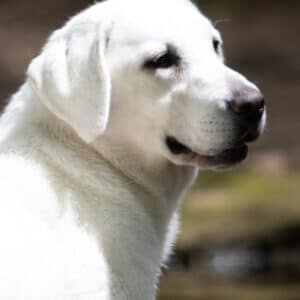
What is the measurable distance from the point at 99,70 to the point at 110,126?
0.77ft

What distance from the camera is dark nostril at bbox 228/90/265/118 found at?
4348 millimetres

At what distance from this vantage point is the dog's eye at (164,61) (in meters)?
4.45

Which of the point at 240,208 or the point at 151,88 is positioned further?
the point at 240,208

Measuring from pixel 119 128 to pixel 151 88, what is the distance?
0.19m

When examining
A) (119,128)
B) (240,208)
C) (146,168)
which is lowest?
(240,208)

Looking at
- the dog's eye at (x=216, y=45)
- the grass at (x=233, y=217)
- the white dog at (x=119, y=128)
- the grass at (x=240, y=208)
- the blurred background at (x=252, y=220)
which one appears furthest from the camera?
the grass at (x=240, y=208)

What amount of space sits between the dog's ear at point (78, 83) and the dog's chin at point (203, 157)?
0.29 metres

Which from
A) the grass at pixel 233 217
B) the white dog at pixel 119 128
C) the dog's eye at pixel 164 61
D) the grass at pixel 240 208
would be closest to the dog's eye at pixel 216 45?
the white dog at pixel 119 128

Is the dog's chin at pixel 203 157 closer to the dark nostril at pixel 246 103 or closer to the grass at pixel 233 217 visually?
the dark nostril at pixel 246 103

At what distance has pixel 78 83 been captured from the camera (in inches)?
174

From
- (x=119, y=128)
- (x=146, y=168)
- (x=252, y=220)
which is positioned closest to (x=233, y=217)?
(x=252, y=220)

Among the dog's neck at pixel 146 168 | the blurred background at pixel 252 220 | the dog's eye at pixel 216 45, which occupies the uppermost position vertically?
the dog's eye at pixel 216 45

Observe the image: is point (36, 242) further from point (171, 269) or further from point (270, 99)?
point (270, 99)

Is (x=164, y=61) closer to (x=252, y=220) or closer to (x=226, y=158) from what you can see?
(x=226, y=158)
